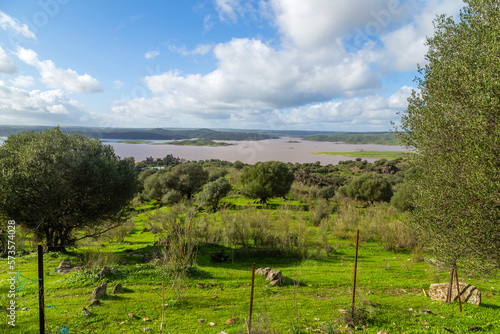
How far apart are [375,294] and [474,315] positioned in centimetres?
275

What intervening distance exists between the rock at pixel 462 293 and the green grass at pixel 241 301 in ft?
1.01

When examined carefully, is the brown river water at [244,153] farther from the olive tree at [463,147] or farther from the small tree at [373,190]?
the olive tree at [463,147]

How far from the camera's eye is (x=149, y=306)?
7.51 m

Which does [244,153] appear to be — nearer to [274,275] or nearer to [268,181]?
[268,181]

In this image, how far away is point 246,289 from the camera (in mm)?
9305

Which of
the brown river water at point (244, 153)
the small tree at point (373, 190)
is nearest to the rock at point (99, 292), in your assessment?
the small tree at point (373, 190)

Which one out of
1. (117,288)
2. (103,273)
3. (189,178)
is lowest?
(189,178)

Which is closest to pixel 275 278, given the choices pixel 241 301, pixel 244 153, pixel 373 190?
pixel 241 301

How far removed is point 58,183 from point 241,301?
36.9 feet

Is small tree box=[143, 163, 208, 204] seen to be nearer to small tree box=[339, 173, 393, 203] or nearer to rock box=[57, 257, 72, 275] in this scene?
small tree box=[339, 173, 393, 203]

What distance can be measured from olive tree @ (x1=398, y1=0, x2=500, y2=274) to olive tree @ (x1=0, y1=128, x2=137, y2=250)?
50.4 ft

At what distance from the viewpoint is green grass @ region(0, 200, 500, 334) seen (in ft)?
21.3

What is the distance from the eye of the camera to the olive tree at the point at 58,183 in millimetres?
11914

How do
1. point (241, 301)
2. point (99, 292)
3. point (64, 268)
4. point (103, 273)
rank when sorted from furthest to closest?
1. point (64, 268)
2. point (103, 273)
3. point (241, 301)
4. point (99, 292)
